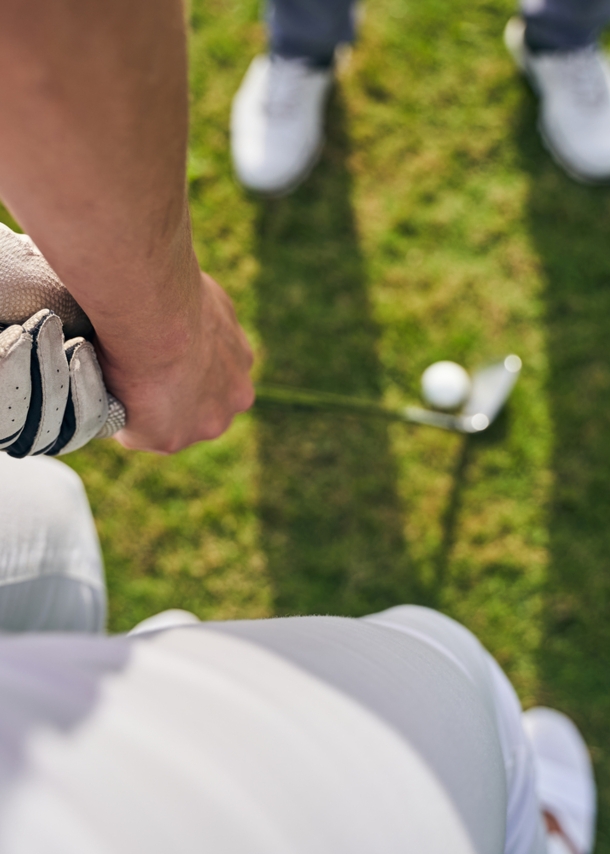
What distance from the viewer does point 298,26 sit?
2004mm

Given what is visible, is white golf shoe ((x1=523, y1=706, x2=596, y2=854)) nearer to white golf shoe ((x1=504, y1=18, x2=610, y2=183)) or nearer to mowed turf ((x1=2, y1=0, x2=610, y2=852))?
mowed turf ((x1=2, y1=0, x2=610, y2=852))

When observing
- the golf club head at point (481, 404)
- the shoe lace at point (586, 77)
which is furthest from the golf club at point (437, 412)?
the shoe lace at point (586, 77)

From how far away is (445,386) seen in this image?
79.0 inches

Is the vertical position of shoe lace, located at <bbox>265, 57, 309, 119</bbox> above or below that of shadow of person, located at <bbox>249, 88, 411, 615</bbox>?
above

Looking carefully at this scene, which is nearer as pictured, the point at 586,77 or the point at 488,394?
the point at 488,394

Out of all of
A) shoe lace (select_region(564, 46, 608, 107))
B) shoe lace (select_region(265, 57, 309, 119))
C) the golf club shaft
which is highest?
shoe lace (select_region(564, 46, 608, 107))

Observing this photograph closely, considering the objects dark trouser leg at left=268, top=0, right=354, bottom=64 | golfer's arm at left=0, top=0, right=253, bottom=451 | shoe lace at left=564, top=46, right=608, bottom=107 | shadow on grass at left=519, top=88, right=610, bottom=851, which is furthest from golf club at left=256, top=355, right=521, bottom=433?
golfer's arm at left=0, top=0, right=253, bottom=451

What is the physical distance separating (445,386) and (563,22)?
1.27 m

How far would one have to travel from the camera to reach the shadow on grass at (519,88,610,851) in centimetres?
193

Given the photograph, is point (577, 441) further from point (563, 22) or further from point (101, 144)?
point (101, 144)

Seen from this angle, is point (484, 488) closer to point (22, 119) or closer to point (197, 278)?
point (197, 278)

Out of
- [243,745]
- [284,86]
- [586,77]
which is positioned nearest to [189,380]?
[243,745]

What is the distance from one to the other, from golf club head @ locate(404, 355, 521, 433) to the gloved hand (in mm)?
1369

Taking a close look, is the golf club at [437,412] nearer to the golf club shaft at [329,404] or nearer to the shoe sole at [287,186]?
the golf club shaft at [329,404]
